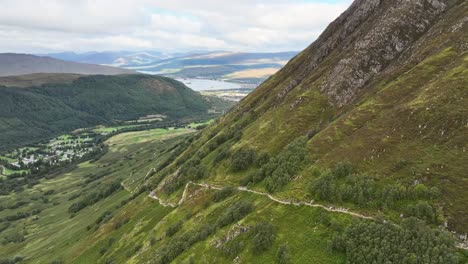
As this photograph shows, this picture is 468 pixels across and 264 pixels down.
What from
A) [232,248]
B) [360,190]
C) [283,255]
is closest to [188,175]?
[232,248]

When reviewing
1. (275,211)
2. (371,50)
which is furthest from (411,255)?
(371,50)

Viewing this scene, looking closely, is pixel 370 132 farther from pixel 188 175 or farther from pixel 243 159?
pixel 188 175

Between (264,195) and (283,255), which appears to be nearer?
(283,255)

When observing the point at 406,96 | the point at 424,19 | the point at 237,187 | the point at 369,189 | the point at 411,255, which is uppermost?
the point at 424,19

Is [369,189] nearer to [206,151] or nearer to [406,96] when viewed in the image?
[406,96]

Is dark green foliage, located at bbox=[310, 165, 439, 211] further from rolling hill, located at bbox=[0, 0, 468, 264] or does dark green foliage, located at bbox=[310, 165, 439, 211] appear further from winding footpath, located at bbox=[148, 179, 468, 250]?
winding footpath, located at bbox=[148, 179, 468, 250]

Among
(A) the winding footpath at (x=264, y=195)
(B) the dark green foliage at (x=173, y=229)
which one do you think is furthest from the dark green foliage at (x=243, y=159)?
(B) the dark green foliage at (x=173, y=229)

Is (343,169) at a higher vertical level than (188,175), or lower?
higher
